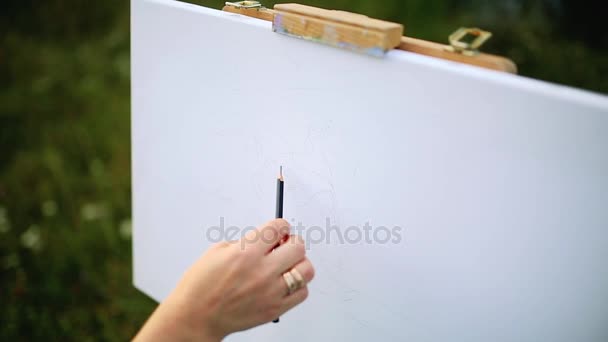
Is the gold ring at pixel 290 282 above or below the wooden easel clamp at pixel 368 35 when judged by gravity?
below

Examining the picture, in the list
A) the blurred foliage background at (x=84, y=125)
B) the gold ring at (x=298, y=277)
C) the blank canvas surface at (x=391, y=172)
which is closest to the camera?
the blank canvas surface at (x=391, y=172)

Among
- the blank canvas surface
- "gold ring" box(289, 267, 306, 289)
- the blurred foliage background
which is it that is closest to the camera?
the blank canvas surface

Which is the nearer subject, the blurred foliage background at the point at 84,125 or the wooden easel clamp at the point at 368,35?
the wooden easel clamp at the point at 368,35

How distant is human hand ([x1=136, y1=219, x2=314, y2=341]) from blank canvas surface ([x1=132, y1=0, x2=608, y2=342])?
4.4 inches

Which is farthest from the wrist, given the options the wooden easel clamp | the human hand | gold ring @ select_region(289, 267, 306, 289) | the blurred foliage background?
the blurred foliage background

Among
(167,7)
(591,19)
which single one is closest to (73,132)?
(167,7)

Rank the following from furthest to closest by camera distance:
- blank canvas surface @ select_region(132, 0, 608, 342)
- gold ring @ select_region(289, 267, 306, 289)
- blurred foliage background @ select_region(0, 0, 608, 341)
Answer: blurred foliage background @ select_region(0, 0, 608, 341) < gold ring @ select_region(289, 267, 306, 289) < blank canvas surface @ select_region(132, 0, 608, 342)

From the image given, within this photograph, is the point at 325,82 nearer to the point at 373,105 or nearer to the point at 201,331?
the point at 373,105

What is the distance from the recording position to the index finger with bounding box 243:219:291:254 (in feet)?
1.89

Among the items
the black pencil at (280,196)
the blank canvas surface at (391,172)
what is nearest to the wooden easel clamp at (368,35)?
the blank canvas surface at (391,172)

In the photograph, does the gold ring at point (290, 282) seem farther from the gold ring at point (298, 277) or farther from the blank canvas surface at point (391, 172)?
the blank canvas surface at point (391, 172)

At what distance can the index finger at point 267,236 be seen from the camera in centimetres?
58

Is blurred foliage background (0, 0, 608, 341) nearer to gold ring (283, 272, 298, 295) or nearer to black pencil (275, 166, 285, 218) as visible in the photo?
black pencil (275, 166, 285, 218)

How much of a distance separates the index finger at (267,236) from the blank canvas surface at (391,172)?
8 centimetres
